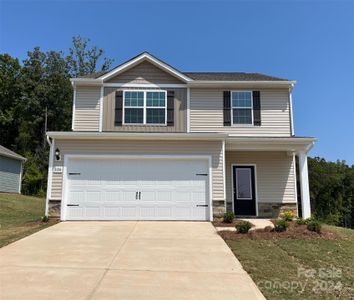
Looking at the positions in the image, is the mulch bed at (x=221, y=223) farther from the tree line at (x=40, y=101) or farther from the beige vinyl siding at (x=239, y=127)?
the tree line at (x=40, y=101)

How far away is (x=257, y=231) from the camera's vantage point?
9.26m

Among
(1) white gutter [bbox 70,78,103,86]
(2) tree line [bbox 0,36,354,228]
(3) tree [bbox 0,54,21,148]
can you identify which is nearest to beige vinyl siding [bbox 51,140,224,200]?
(1) white gutter [bbox 70,78,103,86]

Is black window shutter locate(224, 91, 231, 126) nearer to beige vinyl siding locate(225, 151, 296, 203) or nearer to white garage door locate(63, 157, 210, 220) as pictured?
beige vinyl siding locate(225, 151, 296, 203)

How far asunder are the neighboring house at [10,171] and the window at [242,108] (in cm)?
1627

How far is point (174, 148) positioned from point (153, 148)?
2.47 ft

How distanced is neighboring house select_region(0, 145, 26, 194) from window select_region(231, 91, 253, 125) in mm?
16269

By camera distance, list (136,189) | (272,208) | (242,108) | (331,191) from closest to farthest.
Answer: (136,189) → (272,208) → (242,108) → (331,191)

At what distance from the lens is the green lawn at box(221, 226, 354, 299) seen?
502 centimetres

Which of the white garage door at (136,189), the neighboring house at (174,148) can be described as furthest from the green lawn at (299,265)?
the neighboring house at (174,148)

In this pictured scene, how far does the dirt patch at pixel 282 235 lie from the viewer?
8648 mm

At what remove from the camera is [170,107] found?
14211mm

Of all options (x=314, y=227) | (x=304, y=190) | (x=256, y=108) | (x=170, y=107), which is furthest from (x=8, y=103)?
(x=314, y=227)

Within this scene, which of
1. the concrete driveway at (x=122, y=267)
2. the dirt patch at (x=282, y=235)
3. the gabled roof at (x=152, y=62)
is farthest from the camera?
the gabled roof at (x=152, y=62)

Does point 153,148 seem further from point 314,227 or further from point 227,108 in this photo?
point 314,227
